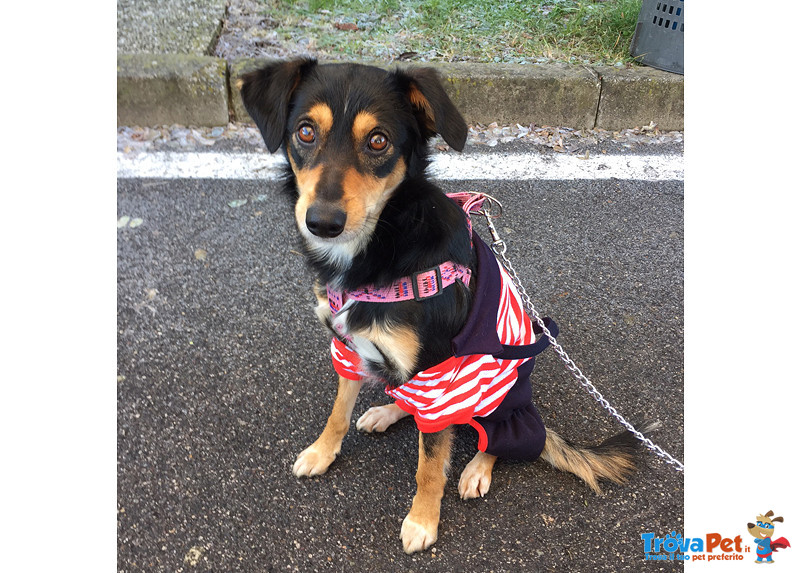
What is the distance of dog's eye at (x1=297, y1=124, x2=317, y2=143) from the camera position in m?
1.82

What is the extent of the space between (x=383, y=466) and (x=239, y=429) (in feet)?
2.15

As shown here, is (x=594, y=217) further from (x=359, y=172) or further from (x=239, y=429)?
(x=239, y=429)

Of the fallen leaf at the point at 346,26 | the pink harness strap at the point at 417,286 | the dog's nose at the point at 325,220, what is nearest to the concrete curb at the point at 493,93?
the fallen leaf at the point at 346,26

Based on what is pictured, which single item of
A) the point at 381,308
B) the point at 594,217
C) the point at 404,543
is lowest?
the point at 404,543

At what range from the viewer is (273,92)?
1887mm

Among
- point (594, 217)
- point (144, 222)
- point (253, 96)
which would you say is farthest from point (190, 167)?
point (594, 217)

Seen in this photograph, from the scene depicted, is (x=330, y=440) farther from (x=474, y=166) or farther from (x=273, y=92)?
(x=474, y=166)

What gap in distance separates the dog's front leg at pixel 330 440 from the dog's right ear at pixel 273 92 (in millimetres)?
1011

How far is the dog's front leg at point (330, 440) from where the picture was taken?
2242 mm

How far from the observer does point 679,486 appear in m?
2.22

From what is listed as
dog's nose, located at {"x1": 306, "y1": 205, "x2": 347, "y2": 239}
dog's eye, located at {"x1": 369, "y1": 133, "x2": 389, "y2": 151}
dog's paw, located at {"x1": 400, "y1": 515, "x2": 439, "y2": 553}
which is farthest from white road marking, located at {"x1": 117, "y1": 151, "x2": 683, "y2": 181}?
dog's paw, located at {"x1": 400, "y1": 515, "x2": 439, "y2": 553}

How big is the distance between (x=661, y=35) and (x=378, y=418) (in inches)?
155
